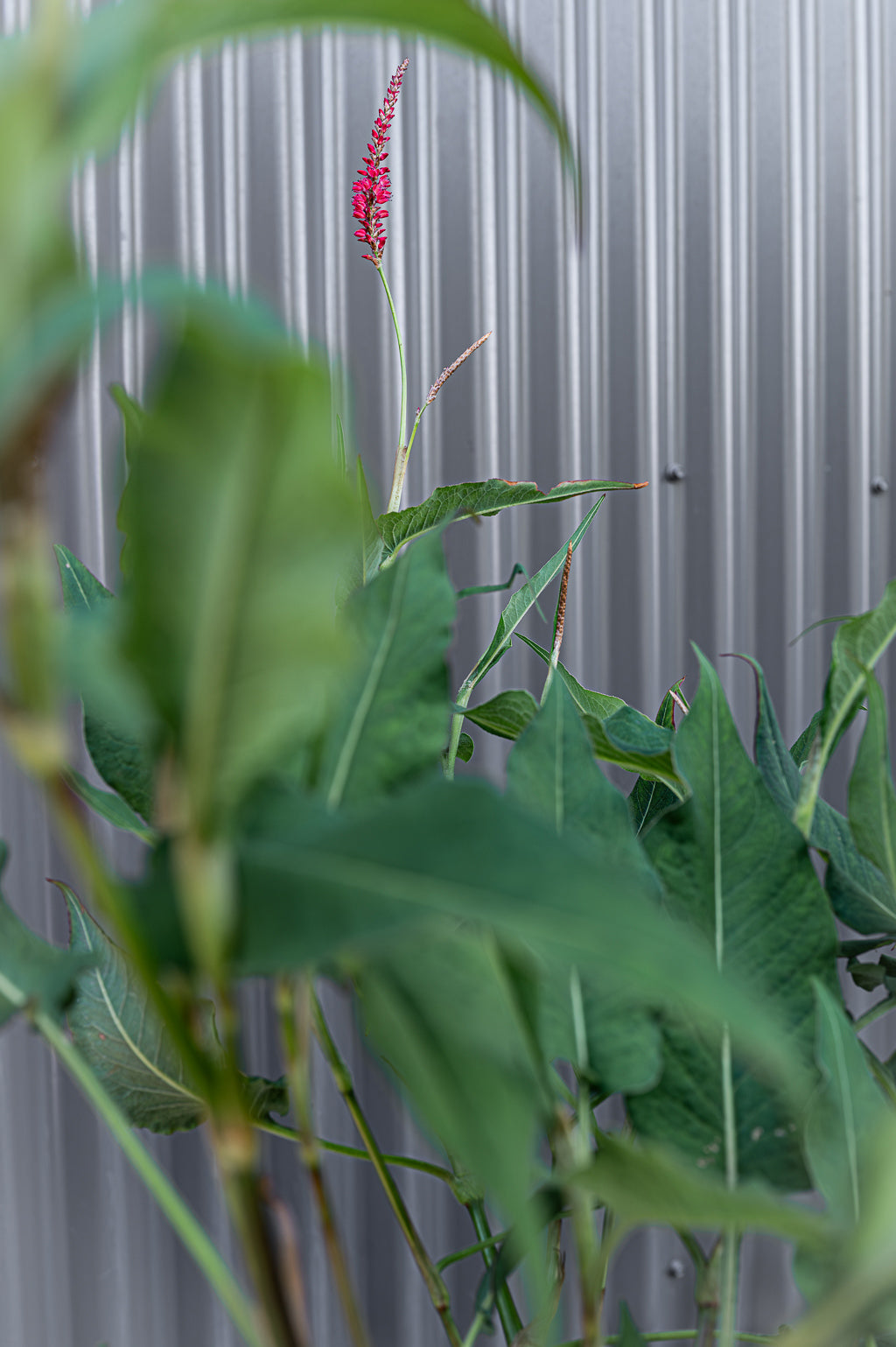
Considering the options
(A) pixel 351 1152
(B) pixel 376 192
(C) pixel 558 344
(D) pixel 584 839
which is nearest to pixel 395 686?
(D) pixel 584 839

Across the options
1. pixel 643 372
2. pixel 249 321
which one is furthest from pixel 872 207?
pixel 249 321

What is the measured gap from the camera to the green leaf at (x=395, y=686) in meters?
0.13

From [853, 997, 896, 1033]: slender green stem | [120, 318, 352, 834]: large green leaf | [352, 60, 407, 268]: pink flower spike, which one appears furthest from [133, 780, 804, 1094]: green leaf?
[352, 60, 407, 268]: pink flower spike

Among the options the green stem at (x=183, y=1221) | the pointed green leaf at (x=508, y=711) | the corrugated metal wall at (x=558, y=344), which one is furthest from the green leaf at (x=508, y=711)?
the corrugated metal wall at (x=558, y=344)

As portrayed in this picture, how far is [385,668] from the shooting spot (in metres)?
0.14

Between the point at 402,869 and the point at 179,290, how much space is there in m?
0.05

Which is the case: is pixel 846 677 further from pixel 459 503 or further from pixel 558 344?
pixel 558 344

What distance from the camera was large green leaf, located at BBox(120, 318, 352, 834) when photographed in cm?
7

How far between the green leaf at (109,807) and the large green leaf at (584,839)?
74 mm

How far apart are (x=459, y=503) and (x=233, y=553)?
0.58 ft

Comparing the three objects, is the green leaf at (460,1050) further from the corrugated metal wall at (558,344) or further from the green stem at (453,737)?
the corrugated metal wall at (558,344)

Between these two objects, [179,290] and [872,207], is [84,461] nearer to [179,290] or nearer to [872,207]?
[179,290]

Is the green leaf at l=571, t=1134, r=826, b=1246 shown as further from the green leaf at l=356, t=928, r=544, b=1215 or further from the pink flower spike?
the pink flower spike

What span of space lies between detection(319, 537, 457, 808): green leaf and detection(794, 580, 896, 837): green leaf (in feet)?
0.25
